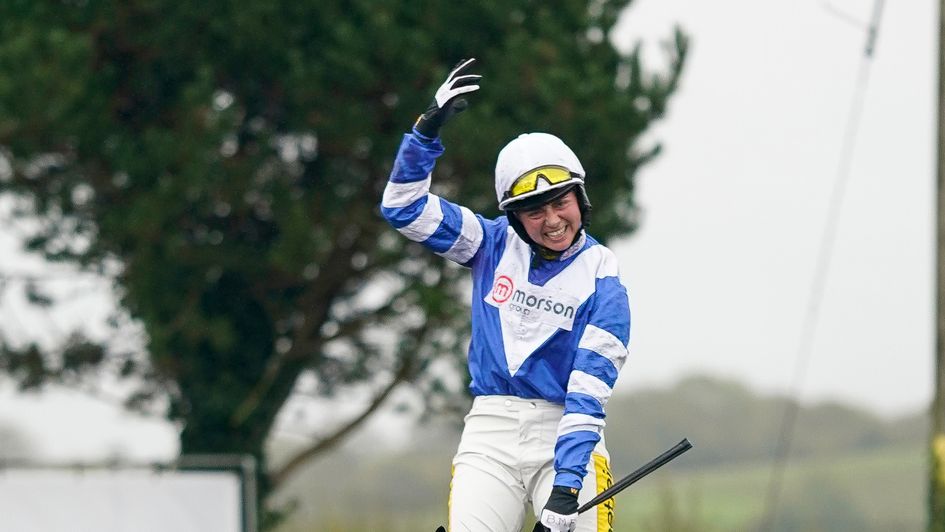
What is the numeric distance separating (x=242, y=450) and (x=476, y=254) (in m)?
15.1

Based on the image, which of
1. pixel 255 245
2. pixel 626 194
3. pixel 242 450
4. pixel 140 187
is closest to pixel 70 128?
pixel 140 187

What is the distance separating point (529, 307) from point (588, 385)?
42 cm

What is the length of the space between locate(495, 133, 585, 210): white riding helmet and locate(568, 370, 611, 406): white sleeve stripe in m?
0.66

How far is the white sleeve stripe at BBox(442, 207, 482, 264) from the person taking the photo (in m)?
5.99

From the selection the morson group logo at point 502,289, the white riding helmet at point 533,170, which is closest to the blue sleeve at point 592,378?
the morson group logo at point 502,289

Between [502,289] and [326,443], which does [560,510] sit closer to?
[502,289]

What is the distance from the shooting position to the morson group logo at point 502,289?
19.4 feet

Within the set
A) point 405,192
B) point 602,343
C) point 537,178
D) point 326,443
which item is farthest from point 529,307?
point 326,443

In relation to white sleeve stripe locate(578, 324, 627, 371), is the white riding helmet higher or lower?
higher

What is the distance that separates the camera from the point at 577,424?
5.51 meters

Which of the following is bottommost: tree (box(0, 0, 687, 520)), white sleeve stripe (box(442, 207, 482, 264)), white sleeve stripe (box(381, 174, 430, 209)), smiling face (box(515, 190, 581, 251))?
smiling face (box(515, 190, 581, 251))

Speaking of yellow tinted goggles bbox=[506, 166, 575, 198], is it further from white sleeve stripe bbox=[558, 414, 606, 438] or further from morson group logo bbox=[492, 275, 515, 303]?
white sleeve stripe bbox=[558, 414, 606, 438]

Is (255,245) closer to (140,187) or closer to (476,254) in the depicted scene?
(140,187)

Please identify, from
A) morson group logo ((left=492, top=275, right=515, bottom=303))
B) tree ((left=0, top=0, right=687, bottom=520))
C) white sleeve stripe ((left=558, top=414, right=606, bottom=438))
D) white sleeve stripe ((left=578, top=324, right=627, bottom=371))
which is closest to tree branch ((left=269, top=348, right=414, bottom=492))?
tree ((left=0, top=0, right=687, bottom=520))
